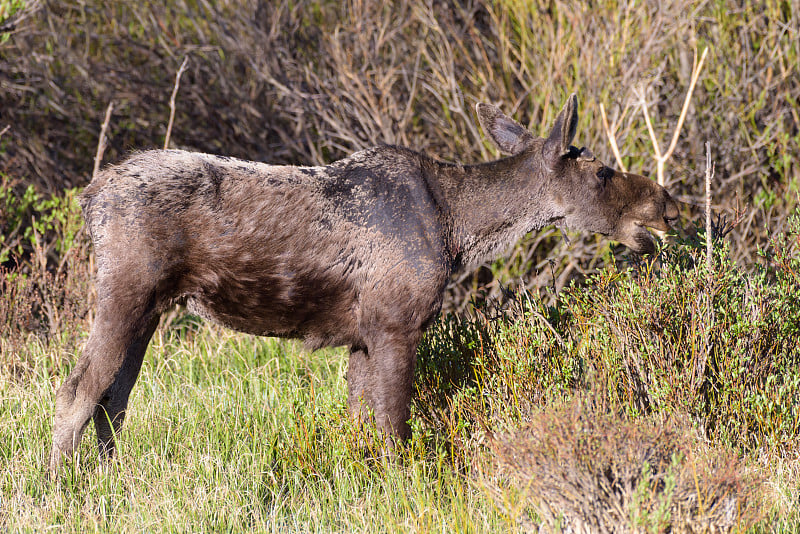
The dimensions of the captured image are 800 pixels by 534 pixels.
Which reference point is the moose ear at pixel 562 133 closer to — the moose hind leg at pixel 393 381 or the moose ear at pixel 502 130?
the moose ear at pixel 502 130

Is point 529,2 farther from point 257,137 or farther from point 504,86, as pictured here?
point 257,137

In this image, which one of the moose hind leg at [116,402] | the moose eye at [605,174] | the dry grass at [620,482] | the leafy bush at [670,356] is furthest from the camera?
the moose eye at [605,174]

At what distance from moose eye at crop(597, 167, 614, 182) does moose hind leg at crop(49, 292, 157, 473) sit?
254cm

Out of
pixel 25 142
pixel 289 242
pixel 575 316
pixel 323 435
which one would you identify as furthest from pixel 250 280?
pixel 25 142

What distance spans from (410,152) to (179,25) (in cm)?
496

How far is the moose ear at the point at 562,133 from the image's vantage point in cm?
467

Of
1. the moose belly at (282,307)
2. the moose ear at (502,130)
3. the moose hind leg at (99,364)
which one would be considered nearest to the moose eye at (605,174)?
the moose ear at (502,130)

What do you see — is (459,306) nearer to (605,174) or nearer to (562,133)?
(605,174)

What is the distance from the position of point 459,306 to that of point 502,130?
2.93 meters

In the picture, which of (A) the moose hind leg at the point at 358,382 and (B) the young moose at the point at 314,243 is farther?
(A) the moose hind leg at the point at 358,382

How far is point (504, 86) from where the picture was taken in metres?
7.80

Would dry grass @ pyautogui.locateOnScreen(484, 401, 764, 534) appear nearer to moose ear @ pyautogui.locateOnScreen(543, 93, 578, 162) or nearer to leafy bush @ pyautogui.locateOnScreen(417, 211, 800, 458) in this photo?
leafy bush @ pyautogui.locateOnScreen(417, 211, 800, 458)

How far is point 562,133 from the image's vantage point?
4.77 metres

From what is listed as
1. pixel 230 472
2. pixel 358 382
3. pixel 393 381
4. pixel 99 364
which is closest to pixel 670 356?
pixel 393 381
